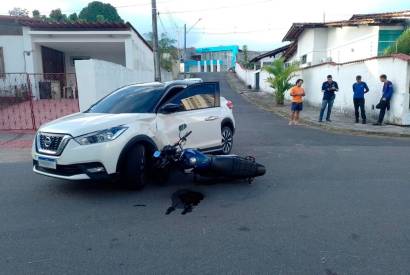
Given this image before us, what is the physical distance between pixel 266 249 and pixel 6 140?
9084 millimetres

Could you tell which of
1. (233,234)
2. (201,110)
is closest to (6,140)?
(201,110)

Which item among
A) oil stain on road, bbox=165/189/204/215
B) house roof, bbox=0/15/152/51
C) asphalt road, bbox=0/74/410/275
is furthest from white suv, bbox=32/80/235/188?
house roof, bbox=0/15/152/51

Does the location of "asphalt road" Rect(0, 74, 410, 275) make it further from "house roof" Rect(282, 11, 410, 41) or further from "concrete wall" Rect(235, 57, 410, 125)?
"house roof" Rect(282, 11, 410, 41)

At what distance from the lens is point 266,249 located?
143 inches

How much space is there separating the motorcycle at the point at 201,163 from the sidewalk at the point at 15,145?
13.6 ft

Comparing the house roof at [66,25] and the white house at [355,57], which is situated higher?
the house roof at [66,25]

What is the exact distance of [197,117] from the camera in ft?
22.1

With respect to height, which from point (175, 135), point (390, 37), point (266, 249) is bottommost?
point (266, 249)

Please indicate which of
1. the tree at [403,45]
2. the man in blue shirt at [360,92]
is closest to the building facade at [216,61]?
the tree at [403,45]

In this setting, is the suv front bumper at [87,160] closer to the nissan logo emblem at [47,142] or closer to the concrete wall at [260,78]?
the nissan logo emblem at [47,142]

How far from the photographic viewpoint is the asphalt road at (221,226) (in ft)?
11.0

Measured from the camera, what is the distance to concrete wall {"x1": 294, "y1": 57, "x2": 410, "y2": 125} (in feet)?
37.0

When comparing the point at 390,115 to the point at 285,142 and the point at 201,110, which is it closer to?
the point at 285,142

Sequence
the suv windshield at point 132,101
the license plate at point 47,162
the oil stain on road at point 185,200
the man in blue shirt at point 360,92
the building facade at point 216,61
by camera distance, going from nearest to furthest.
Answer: the oil stain on road at point 185,200, the license plate at point 47,162, the suv windshield at point 132,101, the man in blue shirt at point 360,92, the building facade at point 216,61
